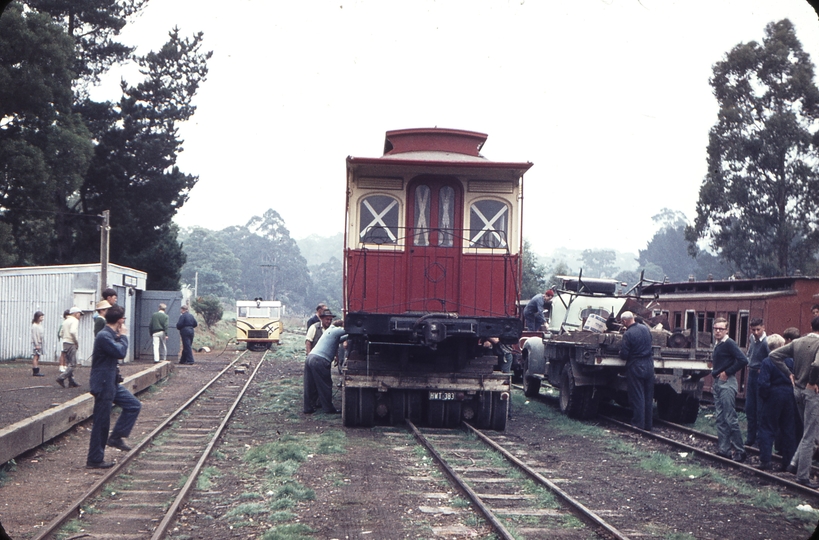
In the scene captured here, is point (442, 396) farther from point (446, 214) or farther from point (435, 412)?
point (446, 214)

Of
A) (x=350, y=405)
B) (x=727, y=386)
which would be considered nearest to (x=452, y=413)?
(x=350, y=405)

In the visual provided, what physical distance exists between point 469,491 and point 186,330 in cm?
2008

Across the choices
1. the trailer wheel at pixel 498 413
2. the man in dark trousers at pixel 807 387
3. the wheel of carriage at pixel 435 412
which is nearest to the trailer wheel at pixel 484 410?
the trailer wheel at pixel 498 413

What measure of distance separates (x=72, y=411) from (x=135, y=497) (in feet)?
15.7

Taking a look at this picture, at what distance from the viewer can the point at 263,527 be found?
7.14 metres

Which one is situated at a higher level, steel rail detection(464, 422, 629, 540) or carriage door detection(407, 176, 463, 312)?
carriage door detection(407, 176, 463, 312)

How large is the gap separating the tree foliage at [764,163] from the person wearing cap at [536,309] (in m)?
17.4

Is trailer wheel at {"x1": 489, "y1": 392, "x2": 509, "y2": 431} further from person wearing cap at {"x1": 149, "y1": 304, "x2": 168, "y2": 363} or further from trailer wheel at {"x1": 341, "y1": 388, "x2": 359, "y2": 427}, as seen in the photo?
person wearing cap at {"x1": 149, "y1": 304, "x2": 168, "y2": 363}

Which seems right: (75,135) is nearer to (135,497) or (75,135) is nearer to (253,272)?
(135,497)

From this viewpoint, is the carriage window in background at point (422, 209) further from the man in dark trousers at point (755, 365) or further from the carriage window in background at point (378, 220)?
the man in dark trousers at point (755, 365)

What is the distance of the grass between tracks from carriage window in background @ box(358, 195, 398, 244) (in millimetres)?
4354

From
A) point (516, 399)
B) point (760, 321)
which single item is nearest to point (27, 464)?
point (760, 321)

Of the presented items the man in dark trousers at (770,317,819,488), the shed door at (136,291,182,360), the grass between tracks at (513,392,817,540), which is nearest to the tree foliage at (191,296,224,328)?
the shed door at (136,291,182,360)

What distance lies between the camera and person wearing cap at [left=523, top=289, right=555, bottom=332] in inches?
730
